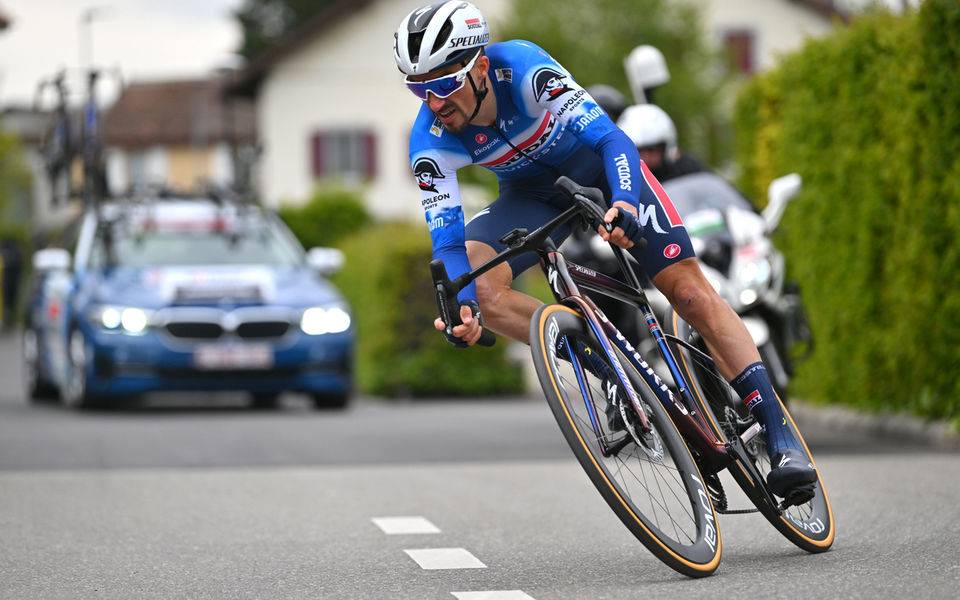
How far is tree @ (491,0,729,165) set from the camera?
39.3 m

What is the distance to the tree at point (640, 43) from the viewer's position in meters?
39.3

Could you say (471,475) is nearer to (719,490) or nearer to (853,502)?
(853,502)

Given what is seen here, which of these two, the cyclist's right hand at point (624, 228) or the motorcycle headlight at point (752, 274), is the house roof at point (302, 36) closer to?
the motorcycle headlight at point (752, 274)

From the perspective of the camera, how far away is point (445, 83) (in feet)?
18.0

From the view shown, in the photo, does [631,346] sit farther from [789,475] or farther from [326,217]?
[326,217]

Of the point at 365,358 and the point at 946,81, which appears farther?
the point at 365,358

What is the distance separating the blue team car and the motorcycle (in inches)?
198

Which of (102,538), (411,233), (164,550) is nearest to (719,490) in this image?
(164,550)

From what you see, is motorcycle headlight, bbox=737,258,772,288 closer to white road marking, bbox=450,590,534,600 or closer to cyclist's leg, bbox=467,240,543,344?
cyclist's leg, bbox=467,240,543,344

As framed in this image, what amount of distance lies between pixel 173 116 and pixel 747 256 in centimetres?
6984

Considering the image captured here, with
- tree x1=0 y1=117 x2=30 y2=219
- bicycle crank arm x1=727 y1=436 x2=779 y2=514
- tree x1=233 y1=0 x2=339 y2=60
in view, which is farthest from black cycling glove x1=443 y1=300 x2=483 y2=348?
tree x1=233 y1=0 x2=339 y2=60

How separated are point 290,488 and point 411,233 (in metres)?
9.67

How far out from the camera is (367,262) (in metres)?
18.6

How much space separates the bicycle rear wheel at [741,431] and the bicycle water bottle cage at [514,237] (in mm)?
737
